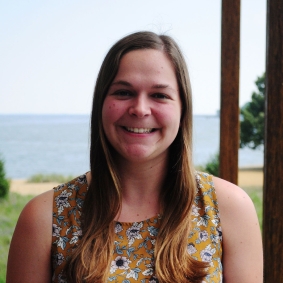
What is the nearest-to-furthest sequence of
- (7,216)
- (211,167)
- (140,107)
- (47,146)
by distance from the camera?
(140,107) < (7,216) < (211,167) < (47,146)

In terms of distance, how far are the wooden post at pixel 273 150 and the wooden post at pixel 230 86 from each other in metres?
0.15

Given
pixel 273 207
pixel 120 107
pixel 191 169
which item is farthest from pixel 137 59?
pixel 273 207

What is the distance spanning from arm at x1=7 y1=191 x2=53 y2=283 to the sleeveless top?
2cm

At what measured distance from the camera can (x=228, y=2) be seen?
1.86 metres

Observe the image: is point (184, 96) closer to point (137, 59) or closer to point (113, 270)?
point (137, 59)

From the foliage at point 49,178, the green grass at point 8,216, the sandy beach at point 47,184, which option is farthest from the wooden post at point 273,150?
the foliage at point 49,178

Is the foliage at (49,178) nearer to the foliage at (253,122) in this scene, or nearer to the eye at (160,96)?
the foliage at (253,122)

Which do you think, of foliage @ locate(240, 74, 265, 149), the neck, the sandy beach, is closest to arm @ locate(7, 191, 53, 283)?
the neck

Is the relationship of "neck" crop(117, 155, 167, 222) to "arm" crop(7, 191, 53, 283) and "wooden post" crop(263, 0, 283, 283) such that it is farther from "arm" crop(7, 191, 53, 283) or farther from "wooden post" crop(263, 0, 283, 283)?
"wooden post" crop(263, 0, 283, 283)

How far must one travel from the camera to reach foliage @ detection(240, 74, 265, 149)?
4062mm

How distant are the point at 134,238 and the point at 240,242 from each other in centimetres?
33

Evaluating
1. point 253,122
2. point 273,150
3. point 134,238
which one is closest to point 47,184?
point 253,122

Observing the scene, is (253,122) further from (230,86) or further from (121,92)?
(121,92)

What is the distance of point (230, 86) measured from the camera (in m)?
1.89
